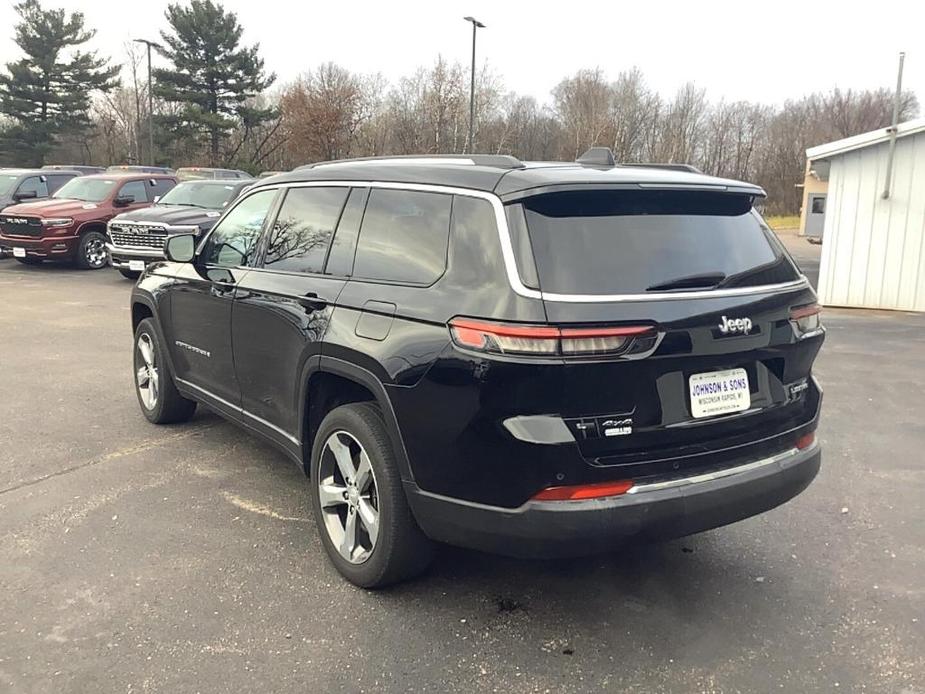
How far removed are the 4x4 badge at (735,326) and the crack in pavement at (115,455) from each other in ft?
12.8

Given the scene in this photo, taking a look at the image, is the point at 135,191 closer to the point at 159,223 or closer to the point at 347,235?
the point at 159,223

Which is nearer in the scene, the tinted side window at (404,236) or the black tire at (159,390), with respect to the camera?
the tinted side window at (404,236)

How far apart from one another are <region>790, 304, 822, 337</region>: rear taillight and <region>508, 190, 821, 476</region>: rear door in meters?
0.03

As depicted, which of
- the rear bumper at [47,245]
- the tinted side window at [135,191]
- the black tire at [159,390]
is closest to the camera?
the black tire at [159,390]

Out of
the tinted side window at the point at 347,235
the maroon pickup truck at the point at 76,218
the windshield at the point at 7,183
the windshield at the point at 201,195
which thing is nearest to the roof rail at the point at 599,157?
the tinted side window at the point at 347,235

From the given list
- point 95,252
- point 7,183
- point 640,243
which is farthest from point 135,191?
point 640,243

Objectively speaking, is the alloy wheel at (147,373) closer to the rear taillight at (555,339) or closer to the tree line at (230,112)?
the rear taillight at (555,339)

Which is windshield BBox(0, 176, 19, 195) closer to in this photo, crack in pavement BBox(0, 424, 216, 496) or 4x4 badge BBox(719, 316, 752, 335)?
crack in pavement BBox(0, 424, 216, 496)

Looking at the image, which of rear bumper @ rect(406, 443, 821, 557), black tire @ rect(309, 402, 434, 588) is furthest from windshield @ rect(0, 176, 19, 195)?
rear bumper @ rect(406, 443, 821, 557)

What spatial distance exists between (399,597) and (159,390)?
3.03 metres

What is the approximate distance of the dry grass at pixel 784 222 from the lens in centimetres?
4166

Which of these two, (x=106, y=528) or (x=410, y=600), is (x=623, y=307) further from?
(x=106, y=528)

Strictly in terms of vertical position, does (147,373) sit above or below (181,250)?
below

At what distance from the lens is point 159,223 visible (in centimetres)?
1347
